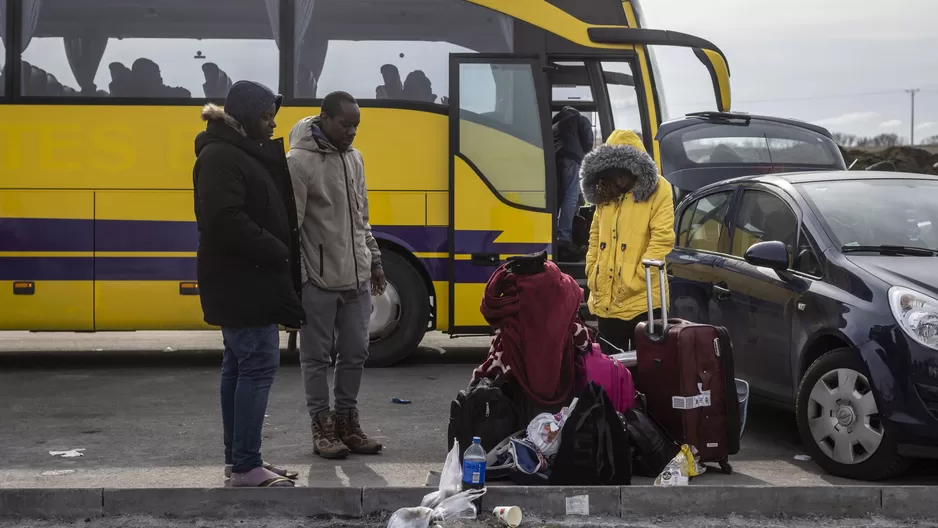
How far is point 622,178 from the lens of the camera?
702cm

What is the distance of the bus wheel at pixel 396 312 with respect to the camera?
10398mm

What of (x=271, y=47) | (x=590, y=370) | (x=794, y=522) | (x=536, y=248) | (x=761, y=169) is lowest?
(x=794, y=522)

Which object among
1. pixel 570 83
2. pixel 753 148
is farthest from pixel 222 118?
pixel 753 148

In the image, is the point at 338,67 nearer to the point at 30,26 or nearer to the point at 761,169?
the point at 30,26

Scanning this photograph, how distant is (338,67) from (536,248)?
2.37 metres

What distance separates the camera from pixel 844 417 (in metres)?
6.08

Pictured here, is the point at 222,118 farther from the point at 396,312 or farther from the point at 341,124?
the point at 396,312

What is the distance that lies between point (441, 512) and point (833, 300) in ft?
8.62

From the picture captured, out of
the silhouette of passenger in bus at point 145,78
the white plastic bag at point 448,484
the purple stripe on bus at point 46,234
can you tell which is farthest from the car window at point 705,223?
the purple stripe on bus at point 46,234

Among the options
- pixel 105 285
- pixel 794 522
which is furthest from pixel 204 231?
pixel 105 285

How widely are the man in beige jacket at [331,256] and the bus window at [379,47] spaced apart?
401 centimetres

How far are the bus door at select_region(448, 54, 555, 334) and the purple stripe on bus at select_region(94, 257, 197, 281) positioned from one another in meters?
2.31

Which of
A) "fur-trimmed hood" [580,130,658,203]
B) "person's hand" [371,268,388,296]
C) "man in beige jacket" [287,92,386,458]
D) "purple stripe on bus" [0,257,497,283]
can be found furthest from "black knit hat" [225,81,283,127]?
"purple stripe on bus" [0,257,497,283]

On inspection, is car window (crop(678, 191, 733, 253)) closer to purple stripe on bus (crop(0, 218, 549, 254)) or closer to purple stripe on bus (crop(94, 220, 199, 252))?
purple stripe on bus (crop(0, 218, 549, 254))
